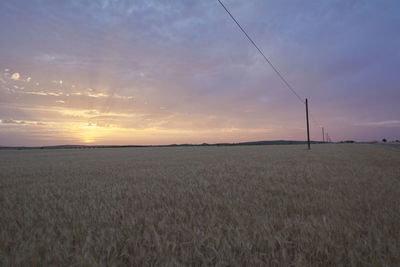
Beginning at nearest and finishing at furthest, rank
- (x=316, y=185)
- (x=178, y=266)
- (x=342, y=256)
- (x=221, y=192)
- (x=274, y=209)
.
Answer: (x=178, y=266) < (x=342, y=256) < (x=274, y=209) < (x=221, y=192) < (x=316, y=185)

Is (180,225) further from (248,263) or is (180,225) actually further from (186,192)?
(186,192)

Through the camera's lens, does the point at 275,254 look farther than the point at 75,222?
No

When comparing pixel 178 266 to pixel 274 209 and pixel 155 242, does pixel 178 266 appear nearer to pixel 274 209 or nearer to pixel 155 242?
pixel 155 242

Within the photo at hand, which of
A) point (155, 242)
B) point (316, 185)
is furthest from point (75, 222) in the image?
point (316, 185)

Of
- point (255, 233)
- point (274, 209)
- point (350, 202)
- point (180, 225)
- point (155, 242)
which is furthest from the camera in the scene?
point (350, 202)

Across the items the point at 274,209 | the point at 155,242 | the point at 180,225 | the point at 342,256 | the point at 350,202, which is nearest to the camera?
the point at 342,256

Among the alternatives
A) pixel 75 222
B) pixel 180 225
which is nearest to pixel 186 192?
pixel 180 225

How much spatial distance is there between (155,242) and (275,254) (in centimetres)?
139

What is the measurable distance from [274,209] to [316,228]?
91 centimetres

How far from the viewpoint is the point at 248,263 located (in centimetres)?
210

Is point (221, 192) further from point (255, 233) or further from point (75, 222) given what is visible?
point (75, 222)

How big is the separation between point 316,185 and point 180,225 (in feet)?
15.2

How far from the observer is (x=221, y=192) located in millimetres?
5336

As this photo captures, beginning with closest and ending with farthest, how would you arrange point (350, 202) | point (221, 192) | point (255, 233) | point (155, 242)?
point (155, 242), point (255, 233), point (350, 202), point (221, 192)
